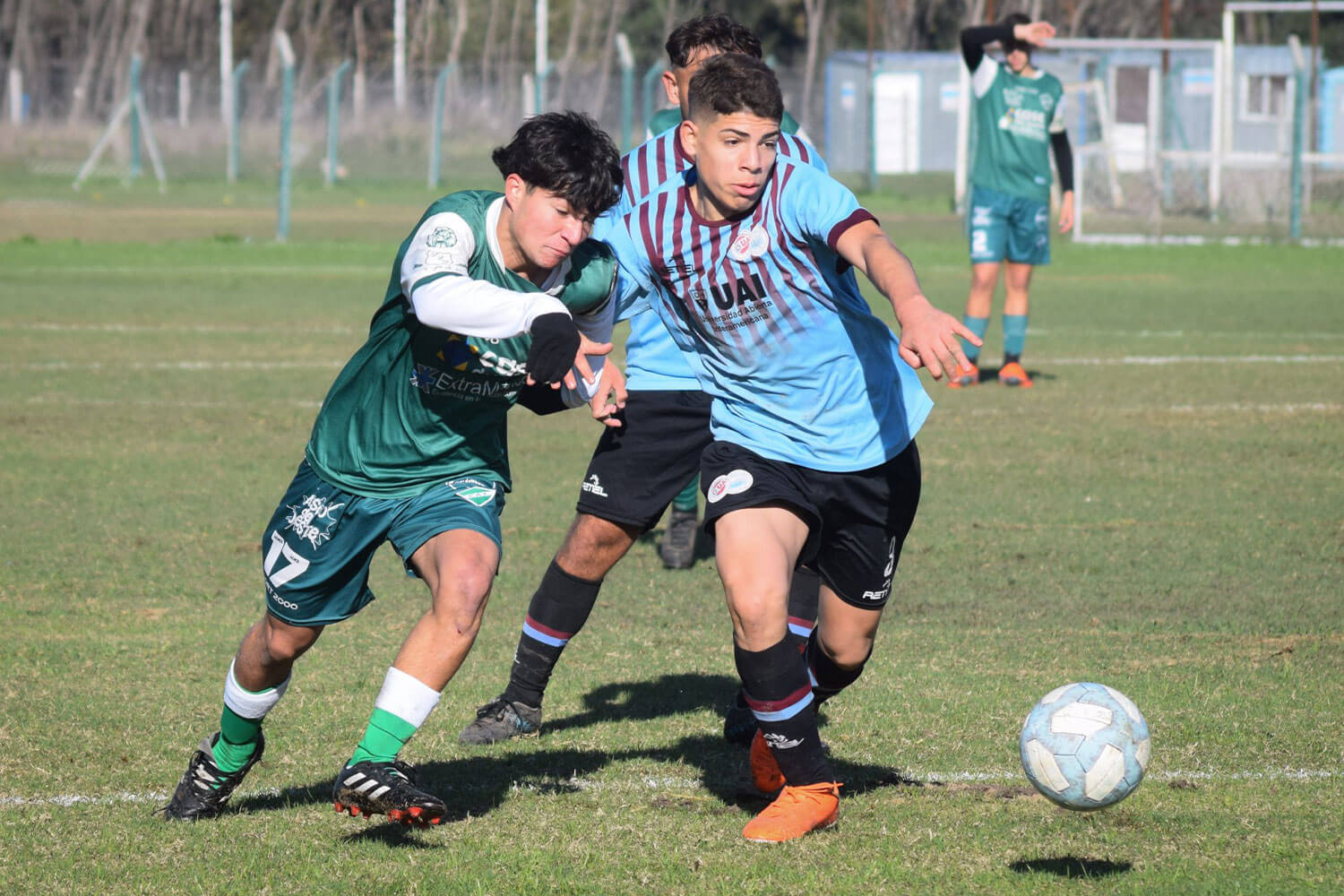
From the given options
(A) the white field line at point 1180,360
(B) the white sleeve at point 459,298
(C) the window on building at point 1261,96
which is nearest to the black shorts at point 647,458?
(B) the white sleeve at point 459,298

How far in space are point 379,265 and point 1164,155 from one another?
11407mm

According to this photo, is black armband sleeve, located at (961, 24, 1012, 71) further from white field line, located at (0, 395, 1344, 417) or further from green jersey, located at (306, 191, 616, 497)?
green jersey, located at (306, 191, 616, 497)

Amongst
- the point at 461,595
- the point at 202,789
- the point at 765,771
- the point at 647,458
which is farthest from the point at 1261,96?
the point at 202,789

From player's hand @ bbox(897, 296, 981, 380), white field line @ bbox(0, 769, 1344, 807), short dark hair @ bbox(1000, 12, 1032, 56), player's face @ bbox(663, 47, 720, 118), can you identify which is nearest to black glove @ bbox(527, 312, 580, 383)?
player's hand @ bbox(897, 296, 981, 380)

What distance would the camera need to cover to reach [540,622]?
16.8ft

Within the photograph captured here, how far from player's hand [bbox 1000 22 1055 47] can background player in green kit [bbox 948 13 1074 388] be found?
0.36 m

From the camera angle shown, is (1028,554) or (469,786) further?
(1028,554)

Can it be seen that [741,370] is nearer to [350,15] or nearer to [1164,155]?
[1164,155]

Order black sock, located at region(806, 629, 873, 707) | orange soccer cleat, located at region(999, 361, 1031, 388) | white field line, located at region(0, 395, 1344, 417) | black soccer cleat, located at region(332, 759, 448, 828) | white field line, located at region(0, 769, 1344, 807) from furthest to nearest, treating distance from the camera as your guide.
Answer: orange soccer cleat, located at region(999, 361, 1031, 388) < white field line, located at region(0, 395, 1344, 417) < black sock, located at region(806, 629, 873, 707) < white field line, located at region(0, 769, 1344, 807) < black soccer cleat, located at region(332, 759, 448, 828)

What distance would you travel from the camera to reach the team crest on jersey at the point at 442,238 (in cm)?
390

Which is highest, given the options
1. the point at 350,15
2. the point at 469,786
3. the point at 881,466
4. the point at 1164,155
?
the point at 350,15

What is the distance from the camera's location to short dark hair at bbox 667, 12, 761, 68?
229 inches

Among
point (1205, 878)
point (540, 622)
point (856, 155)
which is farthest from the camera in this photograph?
point (856, 155)

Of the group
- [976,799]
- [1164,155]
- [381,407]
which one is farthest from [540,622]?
[1164,155]
